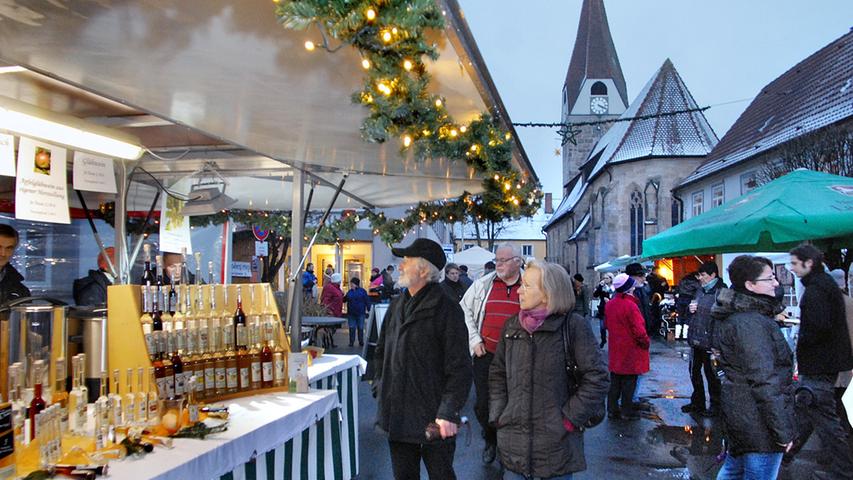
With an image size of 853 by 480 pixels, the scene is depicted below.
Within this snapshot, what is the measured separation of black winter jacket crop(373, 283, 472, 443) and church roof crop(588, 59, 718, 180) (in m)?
38.5

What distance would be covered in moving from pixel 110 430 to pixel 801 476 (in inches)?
221

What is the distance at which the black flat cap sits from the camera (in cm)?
394

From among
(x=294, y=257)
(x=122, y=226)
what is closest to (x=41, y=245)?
(x=122, y=226)

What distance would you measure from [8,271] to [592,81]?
2734 inches

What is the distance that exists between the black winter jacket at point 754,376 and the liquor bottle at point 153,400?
3.17 metres

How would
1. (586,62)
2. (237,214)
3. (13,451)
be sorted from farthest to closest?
(586,62), (237,214), (13,451)

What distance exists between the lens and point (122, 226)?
227 inches

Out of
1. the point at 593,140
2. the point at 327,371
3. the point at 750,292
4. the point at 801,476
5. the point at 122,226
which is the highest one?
the point at 593,140

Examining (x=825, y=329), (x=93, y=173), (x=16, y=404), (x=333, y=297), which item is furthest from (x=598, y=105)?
(x=16, y=404)

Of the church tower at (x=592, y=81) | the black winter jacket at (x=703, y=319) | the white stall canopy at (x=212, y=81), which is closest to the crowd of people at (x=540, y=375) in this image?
the white stall canopy at (x=212, y=81)

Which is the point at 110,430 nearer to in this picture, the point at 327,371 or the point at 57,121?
the point at 327,371

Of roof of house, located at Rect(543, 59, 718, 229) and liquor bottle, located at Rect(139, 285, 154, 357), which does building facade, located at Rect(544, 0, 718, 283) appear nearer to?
roof of house, located at Rect(543, 59, 718, 229)

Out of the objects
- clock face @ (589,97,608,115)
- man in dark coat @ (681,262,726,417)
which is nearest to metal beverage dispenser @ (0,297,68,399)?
man in dark coat @ (681,262,726,417)

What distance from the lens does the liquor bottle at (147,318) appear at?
3.43 m
